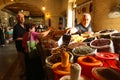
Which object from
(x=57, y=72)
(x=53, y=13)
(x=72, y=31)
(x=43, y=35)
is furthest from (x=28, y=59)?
(x=53, y=13)

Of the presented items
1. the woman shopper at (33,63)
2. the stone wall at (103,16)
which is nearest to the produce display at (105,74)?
the woman shopper at (33,63)

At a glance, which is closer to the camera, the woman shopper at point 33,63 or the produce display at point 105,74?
the produce display at point 105,74

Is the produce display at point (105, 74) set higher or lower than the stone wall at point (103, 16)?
lower

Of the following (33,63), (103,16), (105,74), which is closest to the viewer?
(105,74)

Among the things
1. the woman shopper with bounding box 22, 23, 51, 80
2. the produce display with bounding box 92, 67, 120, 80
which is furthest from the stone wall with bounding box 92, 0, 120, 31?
the produce display with bounding box 92, 67, 120, 80

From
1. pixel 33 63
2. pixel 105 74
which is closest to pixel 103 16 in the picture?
pixel 33 63

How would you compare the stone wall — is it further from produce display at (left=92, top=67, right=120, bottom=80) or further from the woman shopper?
produce display at (left=92, top=67, right=120, bottom=80)

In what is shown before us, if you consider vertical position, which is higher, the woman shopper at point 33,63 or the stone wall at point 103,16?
the stone wall at point 103,16

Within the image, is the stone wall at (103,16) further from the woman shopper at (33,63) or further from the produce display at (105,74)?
the produce display at (105,74)

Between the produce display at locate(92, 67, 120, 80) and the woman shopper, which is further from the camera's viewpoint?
the woman shopper

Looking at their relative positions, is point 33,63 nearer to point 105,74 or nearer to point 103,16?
point 103,16

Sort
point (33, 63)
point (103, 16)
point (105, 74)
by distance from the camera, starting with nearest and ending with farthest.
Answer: point (105, 74), point (33, 63), point (103, 16)

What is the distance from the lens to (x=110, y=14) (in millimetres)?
3322

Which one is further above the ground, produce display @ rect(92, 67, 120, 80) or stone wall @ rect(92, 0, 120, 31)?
stone wall @ rect(92, 0, 120, 31)
